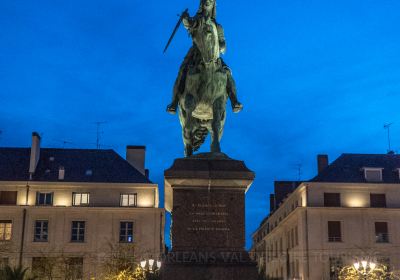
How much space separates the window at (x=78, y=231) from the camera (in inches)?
2314

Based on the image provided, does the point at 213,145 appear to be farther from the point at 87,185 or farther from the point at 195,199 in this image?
the point at 87,185

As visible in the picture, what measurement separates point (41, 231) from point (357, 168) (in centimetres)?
3103

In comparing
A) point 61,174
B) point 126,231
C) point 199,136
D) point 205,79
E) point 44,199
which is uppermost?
point 61,174

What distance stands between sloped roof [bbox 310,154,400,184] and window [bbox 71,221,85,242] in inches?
877

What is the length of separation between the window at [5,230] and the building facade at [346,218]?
79.3ft

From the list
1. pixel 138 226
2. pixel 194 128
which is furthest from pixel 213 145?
pixel 138 226

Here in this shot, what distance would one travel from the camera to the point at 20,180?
59.7m

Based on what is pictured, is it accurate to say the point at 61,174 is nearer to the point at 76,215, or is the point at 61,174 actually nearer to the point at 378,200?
the point at 76,215

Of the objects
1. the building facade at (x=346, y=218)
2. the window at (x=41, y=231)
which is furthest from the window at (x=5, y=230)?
the building facade at (x=346, y=218)

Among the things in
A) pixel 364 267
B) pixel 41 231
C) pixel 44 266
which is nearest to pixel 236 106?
pixel 364 267

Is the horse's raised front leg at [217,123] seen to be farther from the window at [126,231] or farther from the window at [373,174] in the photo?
the window at [373,174]

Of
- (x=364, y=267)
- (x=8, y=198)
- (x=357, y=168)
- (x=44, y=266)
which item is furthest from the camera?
(x=357, y=168)

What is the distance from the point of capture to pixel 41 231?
5862cm

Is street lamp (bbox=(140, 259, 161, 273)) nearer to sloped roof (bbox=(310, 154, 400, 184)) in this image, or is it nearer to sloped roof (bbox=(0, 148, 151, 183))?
sloped roof (bbox=(0, 148, 151, 183))
